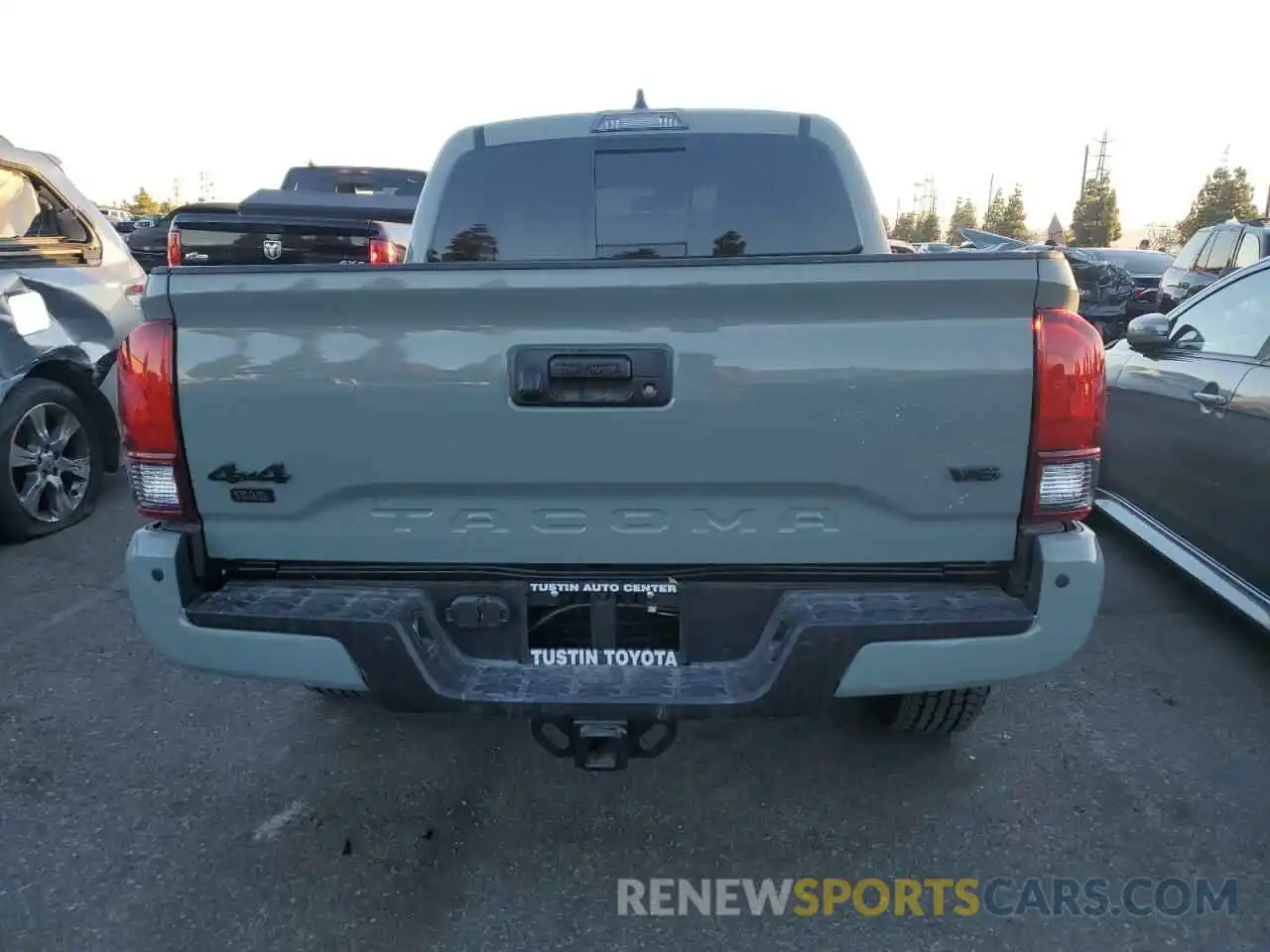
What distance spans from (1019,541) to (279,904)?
2.08 metres

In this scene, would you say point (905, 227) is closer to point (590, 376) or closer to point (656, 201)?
point (656, 201)

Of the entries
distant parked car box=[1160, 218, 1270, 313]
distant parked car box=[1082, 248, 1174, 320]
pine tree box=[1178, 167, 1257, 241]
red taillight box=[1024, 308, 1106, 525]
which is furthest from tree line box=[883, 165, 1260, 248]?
red taillight box=[1024, 308, 1106, 525]

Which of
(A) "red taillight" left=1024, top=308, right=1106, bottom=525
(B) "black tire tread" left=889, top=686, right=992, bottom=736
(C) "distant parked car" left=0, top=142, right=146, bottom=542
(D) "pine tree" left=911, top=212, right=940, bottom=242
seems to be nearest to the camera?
(A) "red taillight" left=1024, top=308, right=1106, bottom=525

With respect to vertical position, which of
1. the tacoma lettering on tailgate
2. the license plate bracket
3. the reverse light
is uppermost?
the reverse light

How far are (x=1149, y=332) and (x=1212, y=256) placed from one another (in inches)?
286

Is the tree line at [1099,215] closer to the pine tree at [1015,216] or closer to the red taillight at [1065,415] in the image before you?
the pine tree at [1015,216]

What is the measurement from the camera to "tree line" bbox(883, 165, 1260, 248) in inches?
1919

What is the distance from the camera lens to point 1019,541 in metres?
2.26

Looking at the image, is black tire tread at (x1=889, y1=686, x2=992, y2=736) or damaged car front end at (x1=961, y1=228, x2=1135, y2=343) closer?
black tire tread at (x1=889, y1=686, x2=992, y2=736)

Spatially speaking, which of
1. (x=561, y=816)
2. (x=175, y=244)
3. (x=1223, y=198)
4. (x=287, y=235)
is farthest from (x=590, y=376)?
(x=1223, y=198)

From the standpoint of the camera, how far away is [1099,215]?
192ft

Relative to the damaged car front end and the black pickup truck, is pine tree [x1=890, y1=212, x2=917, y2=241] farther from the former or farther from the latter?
the black pickup truck

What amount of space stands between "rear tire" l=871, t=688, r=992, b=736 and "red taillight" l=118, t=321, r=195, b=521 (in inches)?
81.1

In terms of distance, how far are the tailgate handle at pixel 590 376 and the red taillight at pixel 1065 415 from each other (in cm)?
84
